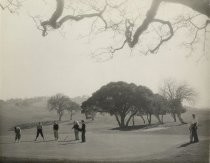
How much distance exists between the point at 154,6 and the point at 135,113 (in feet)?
3.97

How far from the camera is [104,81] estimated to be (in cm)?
534

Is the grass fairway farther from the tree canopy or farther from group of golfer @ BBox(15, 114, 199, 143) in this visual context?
the tree canopy

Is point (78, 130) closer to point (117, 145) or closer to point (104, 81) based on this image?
point (117, 145)

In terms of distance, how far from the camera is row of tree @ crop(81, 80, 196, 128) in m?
5.18

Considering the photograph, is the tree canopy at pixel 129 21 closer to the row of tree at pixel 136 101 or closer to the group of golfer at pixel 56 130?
the row of tree at pixel 136 101

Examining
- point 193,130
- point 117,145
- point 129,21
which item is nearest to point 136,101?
point 117,145

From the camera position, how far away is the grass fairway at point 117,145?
505 cm

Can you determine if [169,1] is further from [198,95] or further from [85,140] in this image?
[85,140]

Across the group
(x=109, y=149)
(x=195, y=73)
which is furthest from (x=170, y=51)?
(x=109, y=149)

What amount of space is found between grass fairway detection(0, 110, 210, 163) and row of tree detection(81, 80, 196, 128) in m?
0.10

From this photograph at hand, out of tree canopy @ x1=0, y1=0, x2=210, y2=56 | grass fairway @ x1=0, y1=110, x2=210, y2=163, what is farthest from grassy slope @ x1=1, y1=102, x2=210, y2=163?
tree canopy @ x1=0, y1=0, x2=210, y2=56

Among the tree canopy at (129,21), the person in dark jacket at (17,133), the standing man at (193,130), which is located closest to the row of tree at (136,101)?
the standing man at (193,130)

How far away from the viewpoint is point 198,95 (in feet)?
16.4

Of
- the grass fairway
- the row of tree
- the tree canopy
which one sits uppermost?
the tree canopy
